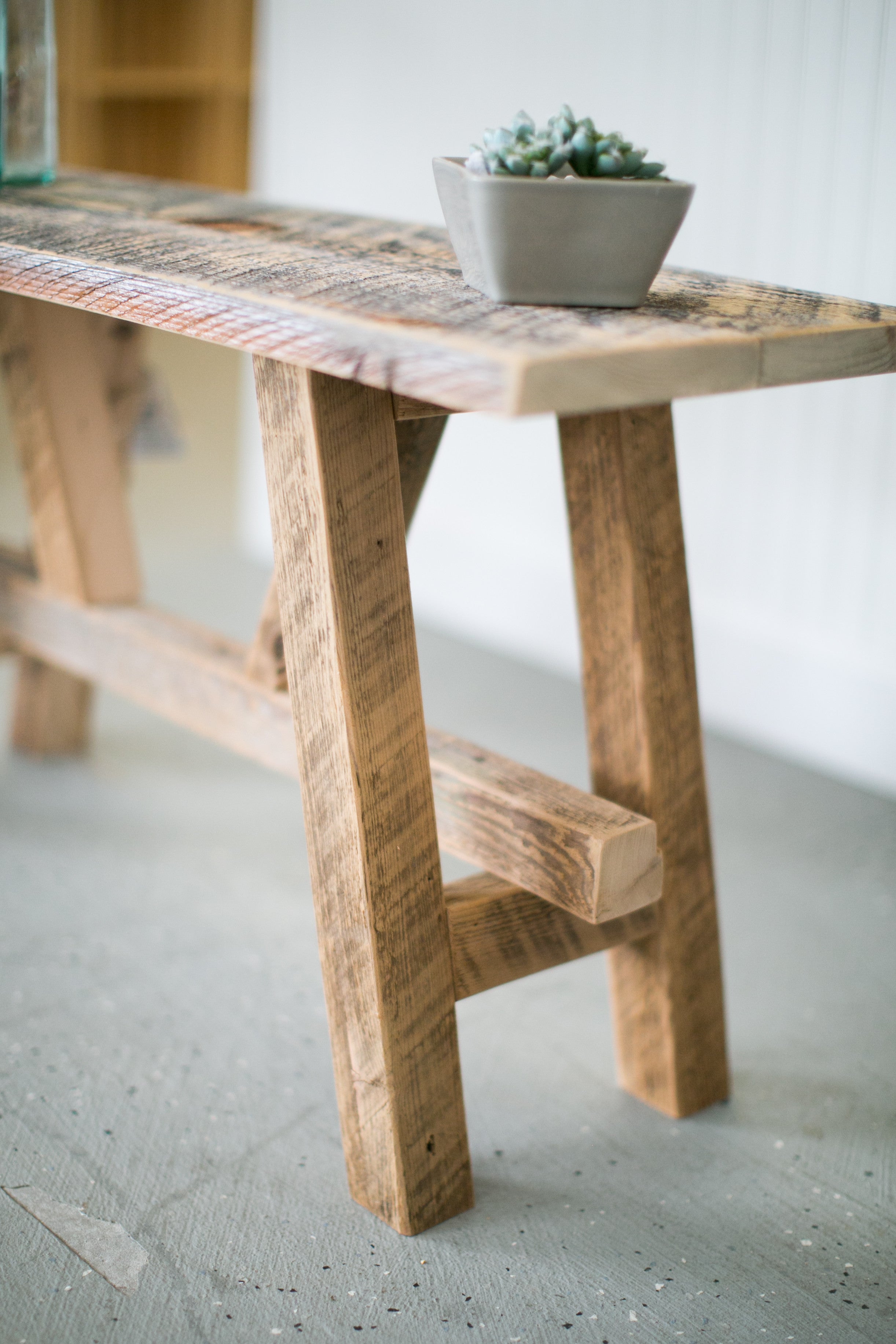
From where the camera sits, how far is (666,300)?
96 cm

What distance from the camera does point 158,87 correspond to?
142 inches

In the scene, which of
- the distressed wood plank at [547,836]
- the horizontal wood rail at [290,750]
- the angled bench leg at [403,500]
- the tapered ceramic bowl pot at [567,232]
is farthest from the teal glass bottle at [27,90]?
the distressed wood plank at [547,836]

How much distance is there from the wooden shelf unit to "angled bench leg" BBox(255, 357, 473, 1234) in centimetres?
307

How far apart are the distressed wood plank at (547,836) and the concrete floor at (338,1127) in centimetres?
29

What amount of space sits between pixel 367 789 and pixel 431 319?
37cm

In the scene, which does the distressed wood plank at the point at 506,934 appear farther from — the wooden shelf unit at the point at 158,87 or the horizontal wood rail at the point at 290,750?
the wooden shelf unit at the point at 158,87

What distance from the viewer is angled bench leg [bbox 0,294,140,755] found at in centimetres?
159

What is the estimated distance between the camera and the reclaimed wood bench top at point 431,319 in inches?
28.3

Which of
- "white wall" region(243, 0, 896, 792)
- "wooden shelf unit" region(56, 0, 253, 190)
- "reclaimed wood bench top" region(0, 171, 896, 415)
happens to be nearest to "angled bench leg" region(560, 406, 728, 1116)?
"reclaimed wood bench top" region(0, 171, 896, 415)

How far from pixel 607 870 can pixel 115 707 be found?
1419 millimetres

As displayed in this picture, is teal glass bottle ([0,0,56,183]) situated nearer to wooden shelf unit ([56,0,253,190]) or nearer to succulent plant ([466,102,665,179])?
succulent plant ([466,102,665,179])

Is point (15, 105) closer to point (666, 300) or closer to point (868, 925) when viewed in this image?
point (666, 300)

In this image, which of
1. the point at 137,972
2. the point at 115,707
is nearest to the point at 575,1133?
the point at 137,972

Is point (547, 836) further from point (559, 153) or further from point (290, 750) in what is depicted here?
point (559, 153)
